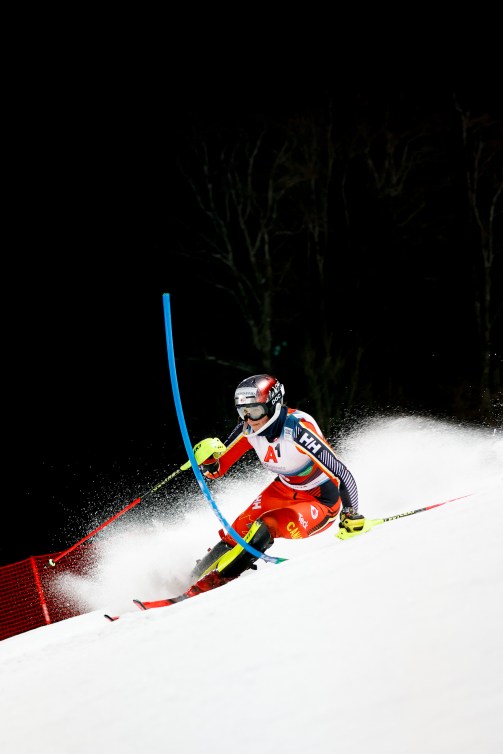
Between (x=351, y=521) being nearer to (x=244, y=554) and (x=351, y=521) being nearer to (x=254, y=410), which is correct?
(x=244, y=554)

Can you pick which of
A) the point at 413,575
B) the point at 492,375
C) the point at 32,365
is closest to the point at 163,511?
the point at 413,575

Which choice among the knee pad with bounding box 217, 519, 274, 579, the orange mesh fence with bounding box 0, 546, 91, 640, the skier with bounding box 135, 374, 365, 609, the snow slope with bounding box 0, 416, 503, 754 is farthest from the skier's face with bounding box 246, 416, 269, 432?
the orange mesh fence with bounding box 0, 546, 91, 640

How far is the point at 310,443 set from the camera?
506 centimetres

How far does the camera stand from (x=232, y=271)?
46.5ft

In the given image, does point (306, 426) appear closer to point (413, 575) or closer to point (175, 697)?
point (413, 575)

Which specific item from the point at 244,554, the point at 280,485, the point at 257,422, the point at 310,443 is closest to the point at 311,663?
the point at 244,554

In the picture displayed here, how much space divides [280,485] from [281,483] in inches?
0.6

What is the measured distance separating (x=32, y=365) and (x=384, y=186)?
667 centimetres

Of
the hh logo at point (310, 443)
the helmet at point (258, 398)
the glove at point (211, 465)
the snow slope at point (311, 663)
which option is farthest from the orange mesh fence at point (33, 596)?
the hh logo at point (310, 443)

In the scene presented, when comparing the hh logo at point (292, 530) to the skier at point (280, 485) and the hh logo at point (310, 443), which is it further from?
the hh logo at point (310, 443)

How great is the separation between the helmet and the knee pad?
655mm

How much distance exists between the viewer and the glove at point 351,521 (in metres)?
4.93

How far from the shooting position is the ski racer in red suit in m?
5.00

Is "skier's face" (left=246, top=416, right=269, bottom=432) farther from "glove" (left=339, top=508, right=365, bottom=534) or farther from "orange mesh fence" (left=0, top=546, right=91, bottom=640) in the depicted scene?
"orange mesh fence" (left=0, top=546, right=91, bottom=640)
